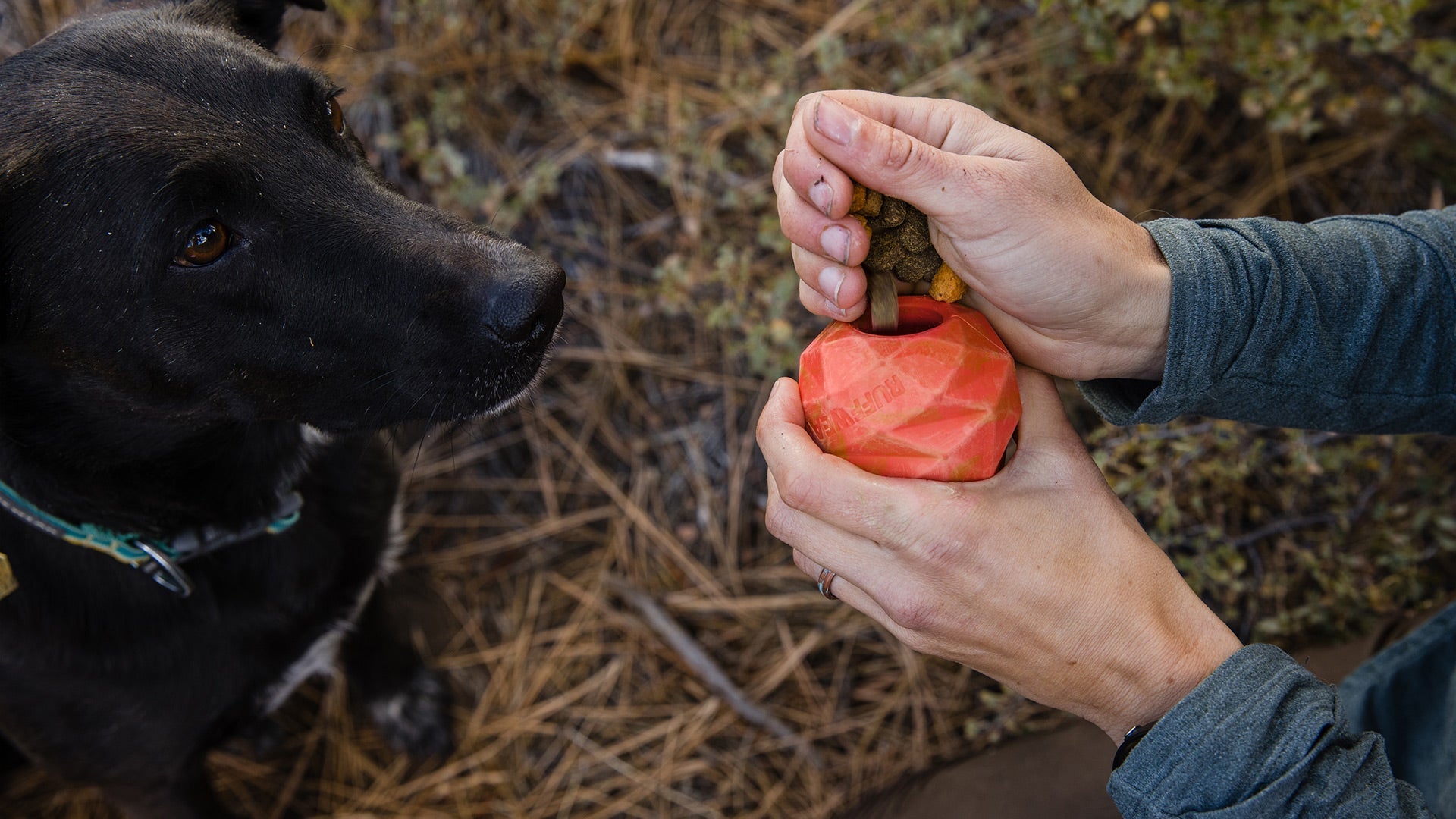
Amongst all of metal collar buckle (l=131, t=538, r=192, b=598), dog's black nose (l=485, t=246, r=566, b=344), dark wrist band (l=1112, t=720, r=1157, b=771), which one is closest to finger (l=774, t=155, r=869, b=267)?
dog's black nose (l=485, t=246, r=566, b=344)

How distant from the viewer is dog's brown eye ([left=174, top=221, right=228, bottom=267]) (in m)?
1.59

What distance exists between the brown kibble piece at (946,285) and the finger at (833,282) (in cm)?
14

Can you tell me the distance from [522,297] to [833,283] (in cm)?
60

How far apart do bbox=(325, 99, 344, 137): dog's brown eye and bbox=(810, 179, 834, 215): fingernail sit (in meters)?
1.10

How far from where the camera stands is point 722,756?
2.63 m

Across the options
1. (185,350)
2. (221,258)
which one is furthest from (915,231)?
(185,350)

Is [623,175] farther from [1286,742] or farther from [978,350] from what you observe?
[1286,742]

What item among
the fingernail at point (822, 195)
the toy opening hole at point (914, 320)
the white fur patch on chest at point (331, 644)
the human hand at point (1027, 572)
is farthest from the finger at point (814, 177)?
the white fur patch on chest at point (331, 644)

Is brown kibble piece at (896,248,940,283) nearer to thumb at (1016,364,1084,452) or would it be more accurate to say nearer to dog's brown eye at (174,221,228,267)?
thumb at (1016,364,1084,452)

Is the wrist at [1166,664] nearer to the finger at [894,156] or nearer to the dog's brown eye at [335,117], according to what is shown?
the finger at [894,156]

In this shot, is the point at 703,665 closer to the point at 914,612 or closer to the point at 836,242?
the point at 914,612

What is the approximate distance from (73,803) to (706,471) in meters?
2.16

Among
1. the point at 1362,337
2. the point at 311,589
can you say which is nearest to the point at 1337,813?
the point at 1362,337

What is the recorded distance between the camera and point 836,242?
144 centimetres
